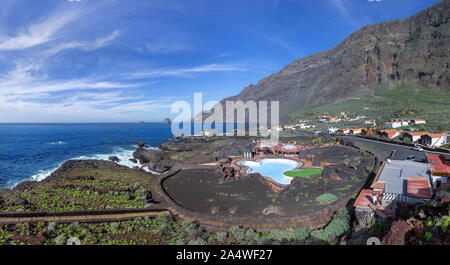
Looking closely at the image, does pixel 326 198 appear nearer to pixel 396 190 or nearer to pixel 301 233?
pixel 396 190

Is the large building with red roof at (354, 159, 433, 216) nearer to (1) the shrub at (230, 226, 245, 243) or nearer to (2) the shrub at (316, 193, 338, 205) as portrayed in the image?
(2) the shrub at (316, 193, 338, 205)

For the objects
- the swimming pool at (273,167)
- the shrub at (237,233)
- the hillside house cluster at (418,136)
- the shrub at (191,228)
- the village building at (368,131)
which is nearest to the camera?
the shrub at (237,233)

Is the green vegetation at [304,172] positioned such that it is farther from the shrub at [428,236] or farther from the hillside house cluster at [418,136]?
the hillside house cluster at [418,136]

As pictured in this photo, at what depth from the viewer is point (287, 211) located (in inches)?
584

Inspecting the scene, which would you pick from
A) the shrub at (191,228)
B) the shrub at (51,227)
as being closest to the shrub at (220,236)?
the shrub at (191,228)

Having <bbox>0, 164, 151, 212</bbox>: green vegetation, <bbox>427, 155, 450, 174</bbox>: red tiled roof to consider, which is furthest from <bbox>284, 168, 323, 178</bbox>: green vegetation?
<bbox>0, 164, 151, 212</bbox>: green vegetation

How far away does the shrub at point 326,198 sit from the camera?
15.7m

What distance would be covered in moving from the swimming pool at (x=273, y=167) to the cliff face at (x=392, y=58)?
101675 mm

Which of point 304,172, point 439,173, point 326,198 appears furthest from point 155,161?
point 439,173

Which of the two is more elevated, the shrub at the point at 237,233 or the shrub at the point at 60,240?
the shrub at the point at 237,233

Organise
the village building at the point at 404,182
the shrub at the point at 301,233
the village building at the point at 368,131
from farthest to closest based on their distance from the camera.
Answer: the village building at the point at 368,131 < the village building at the point at 404,182 < the shrub at the point at 301,233

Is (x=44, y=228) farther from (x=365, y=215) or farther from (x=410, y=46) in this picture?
(x=410, y=46)

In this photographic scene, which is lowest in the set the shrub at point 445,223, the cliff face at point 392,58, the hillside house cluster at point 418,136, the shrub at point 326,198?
the shrub at point 326,198
